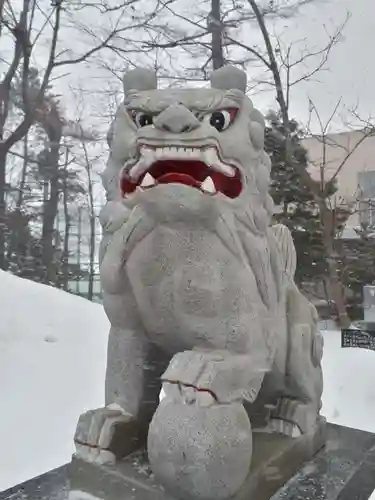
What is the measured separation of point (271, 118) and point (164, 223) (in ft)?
18.3

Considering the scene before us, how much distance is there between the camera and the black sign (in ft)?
12.0

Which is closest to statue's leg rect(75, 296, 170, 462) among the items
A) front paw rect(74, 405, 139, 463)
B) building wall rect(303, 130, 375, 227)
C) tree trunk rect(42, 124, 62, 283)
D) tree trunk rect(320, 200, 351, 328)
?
front paw rect(74, 405, 139, 463)

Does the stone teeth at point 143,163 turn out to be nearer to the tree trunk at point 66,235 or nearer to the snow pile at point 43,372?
the snow pile at point 43,372

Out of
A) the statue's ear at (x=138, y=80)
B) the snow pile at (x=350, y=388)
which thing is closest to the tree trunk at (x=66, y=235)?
the snow pile at (x=350, y=388)

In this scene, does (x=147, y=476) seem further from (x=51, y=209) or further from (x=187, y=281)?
(x=51, y=209)

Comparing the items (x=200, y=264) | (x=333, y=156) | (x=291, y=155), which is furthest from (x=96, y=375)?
(x=333, y=156)

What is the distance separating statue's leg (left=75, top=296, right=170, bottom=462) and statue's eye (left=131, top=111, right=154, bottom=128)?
0.34m

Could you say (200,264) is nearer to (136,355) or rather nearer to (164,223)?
(164,223)

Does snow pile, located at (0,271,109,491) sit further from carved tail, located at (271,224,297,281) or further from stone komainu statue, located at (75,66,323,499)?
carved tail, located at (271,224,297,281)

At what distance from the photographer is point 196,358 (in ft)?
3.10

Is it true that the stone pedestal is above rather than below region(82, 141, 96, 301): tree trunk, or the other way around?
below

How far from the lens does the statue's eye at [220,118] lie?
0.94 m

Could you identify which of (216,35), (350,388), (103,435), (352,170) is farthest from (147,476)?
(352,170)

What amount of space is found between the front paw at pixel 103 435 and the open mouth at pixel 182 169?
0.46 metres
